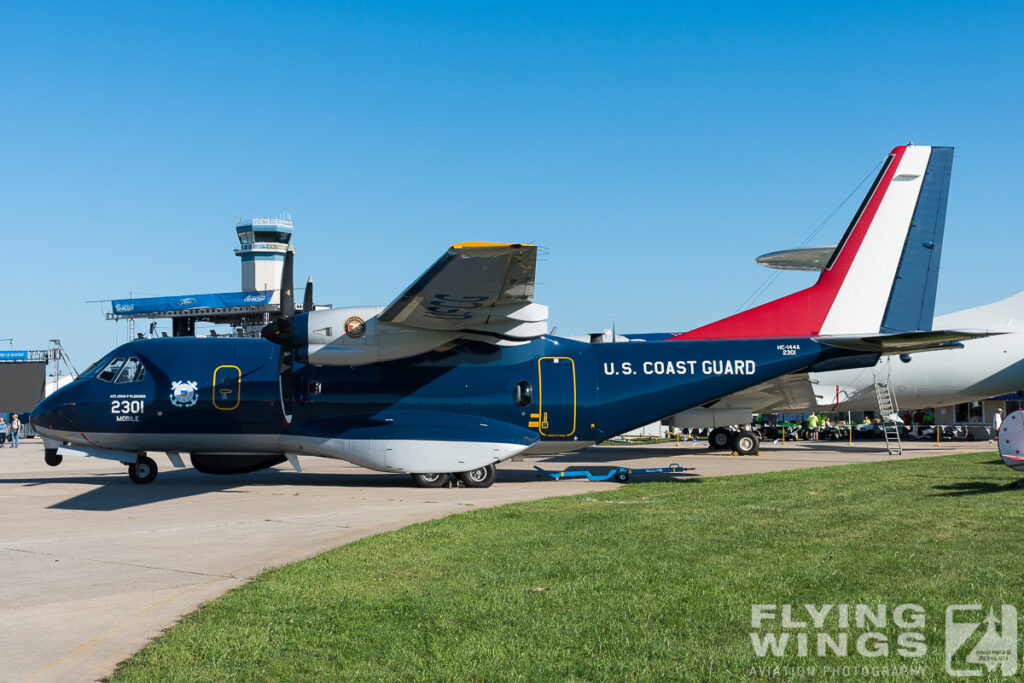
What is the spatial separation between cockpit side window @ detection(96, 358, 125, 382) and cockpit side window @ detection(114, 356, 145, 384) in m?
0.13

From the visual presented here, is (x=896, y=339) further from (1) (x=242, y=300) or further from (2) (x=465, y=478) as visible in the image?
(1) (x=242, y=300)

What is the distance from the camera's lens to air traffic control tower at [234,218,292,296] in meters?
107

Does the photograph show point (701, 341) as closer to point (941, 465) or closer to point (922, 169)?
point (941, 465)

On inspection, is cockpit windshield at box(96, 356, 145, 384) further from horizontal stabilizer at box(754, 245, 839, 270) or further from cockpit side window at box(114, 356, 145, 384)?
horizontal stabilizer at box(754, 245, 839, 270)

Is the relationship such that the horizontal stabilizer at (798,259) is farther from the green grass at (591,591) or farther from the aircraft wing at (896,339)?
the green grass at (591,591)

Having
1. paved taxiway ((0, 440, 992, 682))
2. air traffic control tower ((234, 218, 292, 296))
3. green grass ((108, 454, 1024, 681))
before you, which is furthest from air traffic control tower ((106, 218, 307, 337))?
green grass ((108, 454, 1024, 681))

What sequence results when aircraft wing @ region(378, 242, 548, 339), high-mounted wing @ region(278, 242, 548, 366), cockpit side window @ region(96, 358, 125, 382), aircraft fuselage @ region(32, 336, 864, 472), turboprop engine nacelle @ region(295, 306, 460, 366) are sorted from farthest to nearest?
cockpit side window @ region(96, 358, 125, 382) < aircraft fuselage @ region(32, 336, 864, 472) < turboprop engine nacelle @ region(295, 306, 460, 366) < high-mounted wing @ region(278, 242, 548, 366) < aircraft wing @ region(378, 242, 548, 339)

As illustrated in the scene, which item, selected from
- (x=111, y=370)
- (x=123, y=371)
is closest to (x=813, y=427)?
(x=123, y=371)

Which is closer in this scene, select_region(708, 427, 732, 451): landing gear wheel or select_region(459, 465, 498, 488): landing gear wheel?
select_region(459, 465, 498, 488): landing gear wheel

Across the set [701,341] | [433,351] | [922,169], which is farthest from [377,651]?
[922,169]

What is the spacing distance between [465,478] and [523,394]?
2326 mm

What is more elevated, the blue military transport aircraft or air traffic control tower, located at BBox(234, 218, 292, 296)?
air traffic control tower, located at BBox(234, 218, 292, 296)

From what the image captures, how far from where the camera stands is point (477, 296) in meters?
15.7

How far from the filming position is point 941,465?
20.8m
